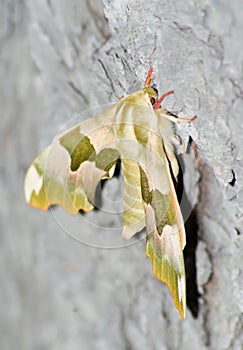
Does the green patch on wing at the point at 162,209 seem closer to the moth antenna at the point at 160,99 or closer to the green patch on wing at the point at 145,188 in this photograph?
the green patch on wing at the point at 145,188

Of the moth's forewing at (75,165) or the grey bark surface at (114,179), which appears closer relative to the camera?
the grey bark surface at (114,179)

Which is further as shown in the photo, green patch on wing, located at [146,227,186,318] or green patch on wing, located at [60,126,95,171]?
green patch on wing, located at [60,126,95,171]

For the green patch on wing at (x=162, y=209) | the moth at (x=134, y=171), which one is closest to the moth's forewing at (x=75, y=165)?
the moth at (x=134, y=171)

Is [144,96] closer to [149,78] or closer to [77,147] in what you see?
[149,78]

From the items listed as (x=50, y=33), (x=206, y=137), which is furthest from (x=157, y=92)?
(x=50, y=33)

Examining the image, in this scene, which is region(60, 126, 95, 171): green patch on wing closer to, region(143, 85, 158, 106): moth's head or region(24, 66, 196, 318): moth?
region(24, 66, 196, 318): moth

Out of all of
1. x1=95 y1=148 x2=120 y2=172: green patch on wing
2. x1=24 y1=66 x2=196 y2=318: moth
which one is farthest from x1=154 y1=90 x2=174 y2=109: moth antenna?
x1=95 y1=148 x2=120 y2=172: green patch on wing
